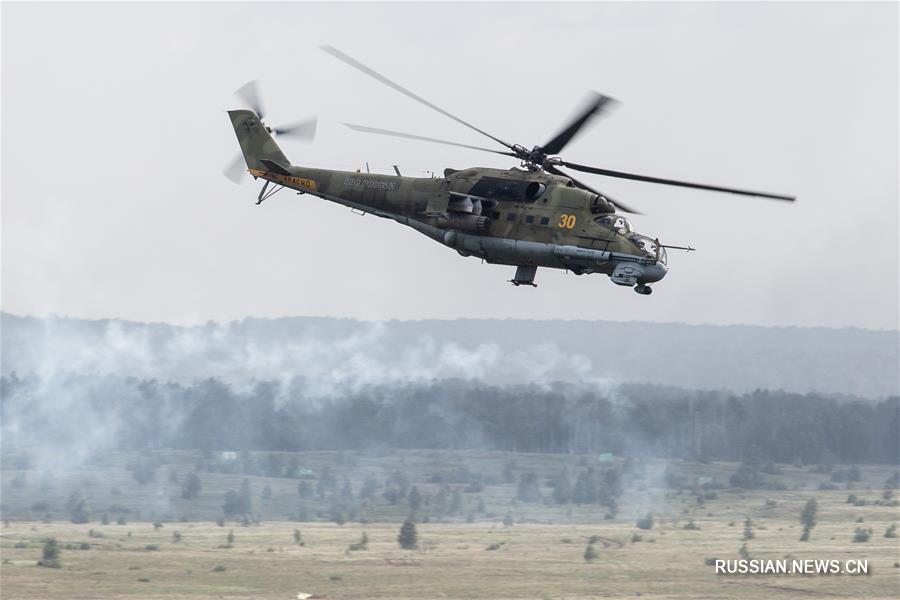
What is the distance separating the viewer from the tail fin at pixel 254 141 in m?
50.8

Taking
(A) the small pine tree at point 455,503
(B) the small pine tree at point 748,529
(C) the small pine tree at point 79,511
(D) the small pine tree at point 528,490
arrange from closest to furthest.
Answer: (B) the small pine tree at point 748,529 → (C) the small pine tree at point 79,511 → (A) the small pine tree at point 455,503 → (D) the small pine tree at point 528,490

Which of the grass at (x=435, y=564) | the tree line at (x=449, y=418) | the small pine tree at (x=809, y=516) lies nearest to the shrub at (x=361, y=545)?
the grass at (x=435, y=564)

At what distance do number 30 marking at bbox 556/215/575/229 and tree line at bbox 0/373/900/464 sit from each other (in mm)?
104010

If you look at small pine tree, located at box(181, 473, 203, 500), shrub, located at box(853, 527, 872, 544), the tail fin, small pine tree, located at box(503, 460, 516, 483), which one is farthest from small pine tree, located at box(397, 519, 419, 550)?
the tail fin

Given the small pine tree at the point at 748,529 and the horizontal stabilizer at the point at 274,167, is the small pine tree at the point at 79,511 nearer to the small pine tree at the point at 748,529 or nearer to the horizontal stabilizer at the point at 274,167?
the small pine tree at the point at 748,529

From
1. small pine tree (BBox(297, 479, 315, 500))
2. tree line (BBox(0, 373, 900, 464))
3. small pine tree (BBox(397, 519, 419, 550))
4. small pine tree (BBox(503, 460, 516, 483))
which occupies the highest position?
tree line (BBox(0, 373, 900, 464))

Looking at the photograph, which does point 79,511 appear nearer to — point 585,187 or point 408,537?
point 408,537

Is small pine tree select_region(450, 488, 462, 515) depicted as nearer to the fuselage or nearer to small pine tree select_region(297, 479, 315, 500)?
small pine tree select_region(297, 479, 315, 500)

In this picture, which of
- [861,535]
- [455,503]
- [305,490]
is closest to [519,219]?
[861,535]

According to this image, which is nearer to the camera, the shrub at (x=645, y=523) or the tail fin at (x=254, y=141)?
the tail fin at (x=254, y=141)

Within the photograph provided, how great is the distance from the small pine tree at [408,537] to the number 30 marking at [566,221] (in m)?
72.9

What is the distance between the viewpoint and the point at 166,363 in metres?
148

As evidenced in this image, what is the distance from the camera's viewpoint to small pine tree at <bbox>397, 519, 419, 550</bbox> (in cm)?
11131

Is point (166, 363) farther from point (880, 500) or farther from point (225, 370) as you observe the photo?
point (880, 500)
